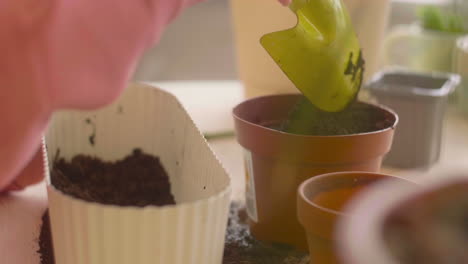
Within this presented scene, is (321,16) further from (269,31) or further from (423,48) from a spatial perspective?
(423,48)

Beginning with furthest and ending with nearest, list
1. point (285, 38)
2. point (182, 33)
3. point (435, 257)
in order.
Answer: point (182, 33), point (285, 38), point (435, 257)

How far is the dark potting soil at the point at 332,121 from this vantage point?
54cm

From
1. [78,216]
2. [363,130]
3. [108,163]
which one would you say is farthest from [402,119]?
[78,216]

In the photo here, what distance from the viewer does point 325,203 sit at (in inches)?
18.1

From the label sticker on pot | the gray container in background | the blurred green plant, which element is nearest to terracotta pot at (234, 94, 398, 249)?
the label sticker on pot

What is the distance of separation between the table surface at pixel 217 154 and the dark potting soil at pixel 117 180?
0.05 metres

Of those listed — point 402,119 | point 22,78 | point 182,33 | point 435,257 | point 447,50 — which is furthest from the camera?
point 182,33

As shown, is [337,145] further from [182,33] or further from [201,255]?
[182,33]

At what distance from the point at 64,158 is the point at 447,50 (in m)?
0.55

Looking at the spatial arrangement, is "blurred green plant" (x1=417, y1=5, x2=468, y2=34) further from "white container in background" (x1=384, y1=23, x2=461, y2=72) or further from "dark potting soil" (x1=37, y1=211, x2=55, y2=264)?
"dark potting soil" (x1=37, y1=211, x2=55, y2=264)

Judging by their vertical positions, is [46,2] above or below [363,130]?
above

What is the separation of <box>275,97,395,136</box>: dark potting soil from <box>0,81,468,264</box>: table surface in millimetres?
56

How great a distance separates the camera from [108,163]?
23.6 inches

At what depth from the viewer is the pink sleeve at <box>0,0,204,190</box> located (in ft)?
1.25
